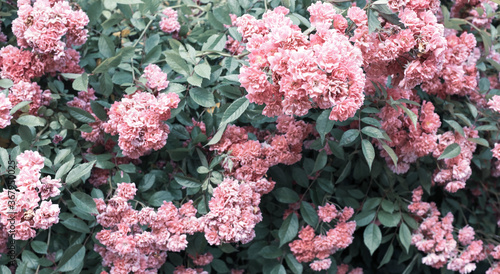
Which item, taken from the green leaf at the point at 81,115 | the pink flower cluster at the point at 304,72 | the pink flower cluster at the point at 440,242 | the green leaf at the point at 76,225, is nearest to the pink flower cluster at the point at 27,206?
the green leaf at the point at 76,225

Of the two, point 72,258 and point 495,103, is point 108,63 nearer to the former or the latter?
point 72,258

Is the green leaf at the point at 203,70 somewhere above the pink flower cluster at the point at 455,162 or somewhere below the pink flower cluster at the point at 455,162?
above

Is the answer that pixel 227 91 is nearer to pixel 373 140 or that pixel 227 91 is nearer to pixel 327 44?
pixel 327 44

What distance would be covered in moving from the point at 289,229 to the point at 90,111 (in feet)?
3.09

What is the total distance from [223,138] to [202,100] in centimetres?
17

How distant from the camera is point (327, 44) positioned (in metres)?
1.18

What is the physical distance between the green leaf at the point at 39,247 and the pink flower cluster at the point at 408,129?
132 centimetres

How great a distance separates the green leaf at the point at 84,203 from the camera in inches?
56.3

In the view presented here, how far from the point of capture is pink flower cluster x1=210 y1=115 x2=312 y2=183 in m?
1.59

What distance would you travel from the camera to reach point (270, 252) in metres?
1.80

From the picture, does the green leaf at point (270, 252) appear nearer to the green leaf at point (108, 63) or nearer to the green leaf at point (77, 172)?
the green leaf at point (77, 172)

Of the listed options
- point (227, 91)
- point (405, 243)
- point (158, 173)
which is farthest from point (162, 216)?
point (405, 243)

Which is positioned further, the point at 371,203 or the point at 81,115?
the point at 371,203

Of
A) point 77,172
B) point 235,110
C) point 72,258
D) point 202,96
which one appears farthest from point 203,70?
point 72,258
